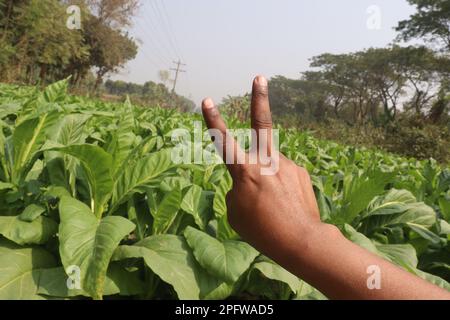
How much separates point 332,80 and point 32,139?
4264 cm

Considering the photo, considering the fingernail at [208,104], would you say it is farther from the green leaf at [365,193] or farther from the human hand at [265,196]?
the green leaf at [365,193]

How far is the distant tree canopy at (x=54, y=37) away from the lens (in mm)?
18594

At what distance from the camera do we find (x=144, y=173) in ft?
5.53

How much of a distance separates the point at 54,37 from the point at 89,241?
80.6 feet

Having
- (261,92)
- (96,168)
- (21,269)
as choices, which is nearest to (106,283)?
(21,269)

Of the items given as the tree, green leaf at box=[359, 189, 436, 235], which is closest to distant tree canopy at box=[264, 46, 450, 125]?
the tree

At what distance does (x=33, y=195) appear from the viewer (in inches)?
69.2

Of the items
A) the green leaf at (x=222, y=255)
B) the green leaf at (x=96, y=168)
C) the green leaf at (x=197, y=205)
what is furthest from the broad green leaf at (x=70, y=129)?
the green leaf at (x=222, y=255)

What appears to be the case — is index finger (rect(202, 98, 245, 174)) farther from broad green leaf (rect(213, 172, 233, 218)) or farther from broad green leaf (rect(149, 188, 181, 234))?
broad green leaf (rect(213, 172, 233, 218))

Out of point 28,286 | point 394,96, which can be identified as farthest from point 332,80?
point 28,286

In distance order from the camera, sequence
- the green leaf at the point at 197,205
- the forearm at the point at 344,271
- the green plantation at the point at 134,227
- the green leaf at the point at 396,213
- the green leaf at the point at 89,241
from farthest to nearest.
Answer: the green leaf at the point at 396,213
the green leaf at the point at 197,205
the green plantation at the point at 134,227
the green leaf at the point at 89,241
the forearm at the point at 344,271

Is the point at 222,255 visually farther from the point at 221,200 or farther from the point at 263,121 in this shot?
the point at 263,121

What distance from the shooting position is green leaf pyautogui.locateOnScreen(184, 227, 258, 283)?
4.40 ft

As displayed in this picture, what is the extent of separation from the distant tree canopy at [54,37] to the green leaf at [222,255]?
39.8 ft
